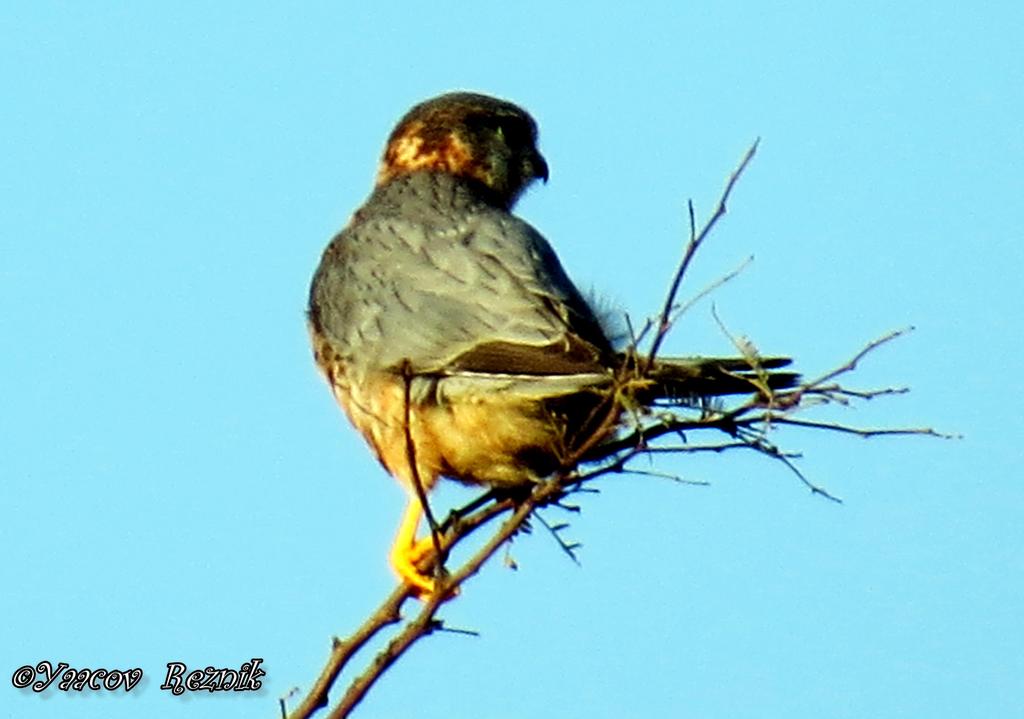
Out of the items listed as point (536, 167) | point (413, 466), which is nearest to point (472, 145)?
point (536, 167)

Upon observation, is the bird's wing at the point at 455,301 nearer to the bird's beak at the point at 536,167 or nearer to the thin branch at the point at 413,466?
the bird's beak at the point at 536,167

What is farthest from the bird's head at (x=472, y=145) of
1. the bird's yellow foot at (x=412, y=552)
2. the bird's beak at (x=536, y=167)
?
the bird's yellow foot at (x=412, y=552)

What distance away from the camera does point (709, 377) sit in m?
4.35

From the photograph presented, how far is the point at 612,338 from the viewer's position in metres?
5.18

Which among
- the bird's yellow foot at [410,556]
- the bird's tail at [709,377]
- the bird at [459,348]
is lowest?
the bird's yellow foot at [410,556]

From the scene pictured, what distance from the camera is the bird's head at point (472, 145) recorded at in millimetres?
6449

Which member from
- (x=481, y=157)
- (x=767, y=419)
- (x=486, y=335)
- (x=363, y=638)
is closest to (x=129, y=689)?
(x=363, y=638)

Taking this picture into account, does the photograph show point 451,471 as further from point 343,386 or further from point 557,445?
point 557,445

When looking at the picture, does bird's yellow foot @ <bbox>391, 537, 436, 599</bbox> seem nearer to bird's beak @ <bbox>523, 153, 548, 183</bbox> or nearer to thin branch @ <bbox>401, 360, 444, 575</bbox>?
thin branch @ <bbox>401, 360, 444, 575</bbox>

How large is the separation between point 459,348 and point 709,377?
968 mm

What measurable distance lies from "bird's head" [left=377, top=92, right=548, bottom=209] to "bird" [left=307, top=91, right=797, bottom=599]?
162 millimetres

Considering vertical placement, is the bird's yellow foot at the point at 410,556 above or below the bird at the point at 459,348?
below

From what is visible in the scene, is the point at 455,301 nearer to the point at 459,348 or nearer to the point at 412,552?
the point at 459,348

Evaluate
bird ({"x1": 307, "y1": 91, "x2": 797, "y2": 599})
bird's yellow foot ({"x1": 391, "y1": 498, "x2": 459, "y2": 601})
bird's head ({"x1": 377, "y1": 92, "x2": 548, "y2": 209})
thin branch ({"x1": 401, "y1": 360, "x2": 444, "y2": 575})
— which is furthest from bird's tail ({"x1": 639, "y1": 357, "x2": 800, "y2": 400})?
bird's head ({"x1": 377, "y1": 92, "x2": 548, "y2": 209})
